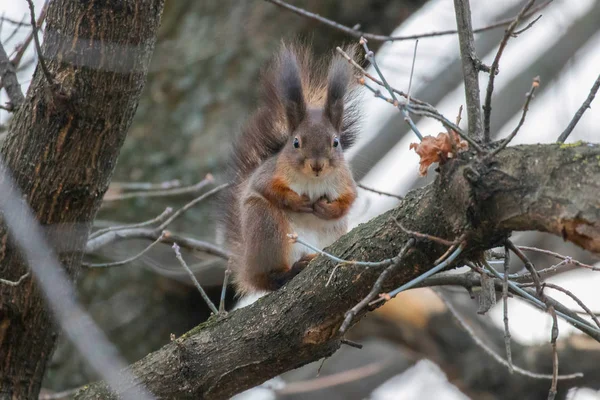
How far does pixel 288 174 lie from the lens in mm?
2639

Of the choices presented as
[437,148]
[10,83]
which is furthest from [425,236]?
[10,83]

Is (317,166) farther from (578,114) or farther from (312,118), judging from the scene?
(578,114)

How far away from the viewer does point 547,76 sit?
5082mm

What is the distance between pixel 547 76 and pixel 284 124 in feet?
9.31

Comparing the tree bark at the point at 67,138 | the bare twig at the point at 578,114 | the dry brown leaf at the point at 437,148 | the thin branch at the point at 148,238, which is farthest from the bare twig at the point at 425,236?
the thin branch at the point at 148,238

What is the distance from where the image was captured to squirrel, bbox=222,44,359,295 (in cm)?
248

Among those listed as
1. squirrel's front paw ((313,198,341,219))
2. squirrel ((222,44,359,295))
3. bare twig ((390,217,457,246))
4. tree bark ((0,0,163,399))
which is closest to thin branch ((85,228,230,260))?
squirrel ((222,44,359,295))

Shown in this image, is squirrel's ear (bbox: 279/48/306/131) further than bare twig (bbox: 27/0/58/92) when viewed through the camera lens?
Yes

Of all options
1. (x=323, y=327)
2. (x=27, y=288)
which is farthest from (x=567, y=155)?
(x=27, y=288)

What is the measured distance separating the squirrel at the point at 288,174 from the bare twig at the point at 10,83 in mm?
798

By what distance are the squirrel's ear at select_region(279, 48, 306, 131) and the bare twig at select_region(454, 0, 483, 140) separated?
935mm

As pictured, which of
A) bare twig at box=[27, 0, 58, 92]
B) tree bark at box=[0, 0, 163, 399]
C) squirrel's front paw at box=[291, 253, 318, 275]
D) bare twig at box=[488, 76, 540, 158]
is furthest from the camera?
squirrel's front paw at box=[291, 253, 318, 275]

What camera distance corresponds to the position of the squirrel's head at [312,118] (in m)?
2.61

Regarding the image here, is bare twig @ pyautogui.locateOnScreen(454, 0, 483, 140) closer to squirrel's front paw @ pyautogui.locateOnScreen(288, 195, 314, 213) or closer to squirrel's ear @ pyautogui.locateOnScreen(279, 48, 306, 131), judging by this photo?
squirrel's ear @ pyautogui.locateOnScreen(279, 48, 306, 131)
